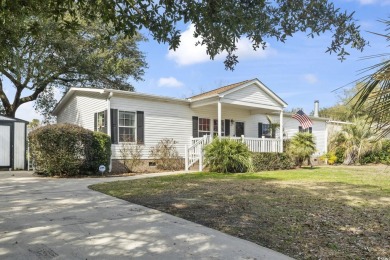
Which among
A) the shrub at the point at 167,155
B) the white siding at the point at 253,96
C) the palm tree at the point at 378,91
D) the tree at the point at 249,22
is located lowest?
the shrub at the point at 167,155

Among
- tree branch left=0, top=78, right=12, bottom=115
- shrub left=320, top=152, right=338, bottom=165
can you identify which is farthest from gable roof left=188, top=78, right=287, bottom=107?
tree branch left=0, top=78, right=12, bottom=115

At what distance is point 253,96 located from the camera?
17.4 m

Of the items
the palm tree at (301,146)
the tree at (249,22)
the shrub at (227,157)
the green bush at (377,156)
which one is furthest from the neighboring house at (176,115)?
the tree at (249,22)

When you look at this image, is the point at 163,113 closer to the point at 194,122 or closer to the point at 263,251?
the point at 194,122

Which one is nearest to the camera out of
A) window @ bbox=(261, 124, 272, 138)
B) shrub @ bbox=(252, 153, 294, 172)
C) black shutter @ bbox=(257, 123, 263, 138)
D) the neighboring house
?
the neighboring house

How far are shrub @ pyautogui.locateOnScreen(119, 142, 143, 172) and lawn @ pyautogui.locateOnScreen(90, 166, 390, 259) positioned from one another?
568 cm

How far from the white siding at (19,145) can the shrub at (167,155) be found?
20.1 feet

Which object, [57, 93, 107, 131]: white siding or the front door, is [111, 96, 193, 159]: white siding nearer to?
[57, 93, 107, 131]: white siding

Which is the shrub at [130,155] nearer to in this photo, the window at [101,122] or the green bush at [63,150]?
the window at [101,122]

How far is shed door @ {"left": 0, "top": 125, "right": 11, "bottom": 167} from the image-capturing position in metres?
15.2

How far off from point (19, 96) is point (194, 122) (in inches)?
494

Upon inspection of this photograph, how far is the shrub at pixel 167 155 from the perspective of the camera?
15.4 meters

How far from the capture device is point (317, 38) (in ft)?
10.5

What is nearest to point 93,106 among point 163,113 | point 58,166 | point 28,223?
point 163,113
